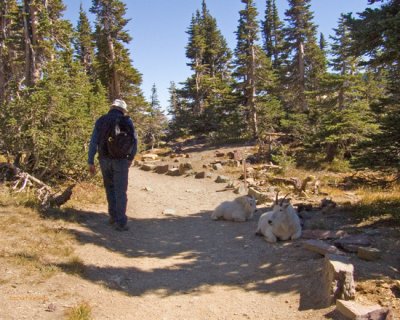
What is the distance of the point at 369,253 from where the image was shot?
5750 millimetres

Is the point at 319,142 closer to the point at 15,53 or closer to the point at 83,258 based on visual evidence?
the point at 83,258

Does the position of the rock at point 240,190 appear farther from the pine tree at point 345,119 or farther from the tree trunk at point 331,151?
the tree trunk at point 331,151

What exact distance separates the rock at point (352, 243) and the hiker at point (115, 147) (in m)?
4.33

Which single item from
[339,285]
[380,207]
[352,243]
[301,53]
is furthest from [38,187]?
[301,53]

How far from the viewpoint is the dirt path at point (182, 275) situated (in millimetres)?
4594

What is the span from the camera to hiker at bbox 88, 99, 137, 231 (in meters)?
7.45

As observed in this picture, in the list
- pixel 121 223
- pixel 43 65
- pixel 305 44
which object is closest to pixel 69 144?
pixel 43 65

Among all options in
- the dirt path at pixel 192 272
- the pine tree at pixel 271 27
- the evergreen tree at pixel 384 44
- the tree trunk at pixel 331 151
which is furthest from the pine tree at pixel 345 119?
the pine tree at pixel 271 27

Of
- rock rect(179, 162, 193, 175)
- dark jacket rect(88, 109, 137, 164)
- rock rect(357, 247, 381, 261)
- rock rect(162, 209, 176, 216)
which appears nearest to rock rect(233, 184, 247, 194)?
rock rect(162, 209, 176, 216)

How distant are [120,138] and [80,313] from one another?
13.1 ft

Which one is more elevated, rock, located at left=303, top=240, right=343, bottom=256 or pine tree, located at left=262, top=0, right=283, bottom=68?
pine tree, located at left=262, top=0, right=283, bottom=68

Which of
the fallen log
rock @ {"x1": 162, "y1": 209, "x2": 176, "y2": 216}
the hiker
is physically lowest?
rock @ {"x1": 162, "y1": 209, "x2": 176, "y2": 216}

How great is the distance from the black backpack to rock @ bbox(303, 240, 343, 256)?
3999 mm

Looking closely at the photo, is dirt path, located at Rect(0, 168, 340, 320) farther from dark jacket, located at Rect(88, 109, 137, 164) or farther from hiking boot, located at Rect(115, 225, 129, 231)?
dark jacket, located at Rect(88, 109, 137, 164)
